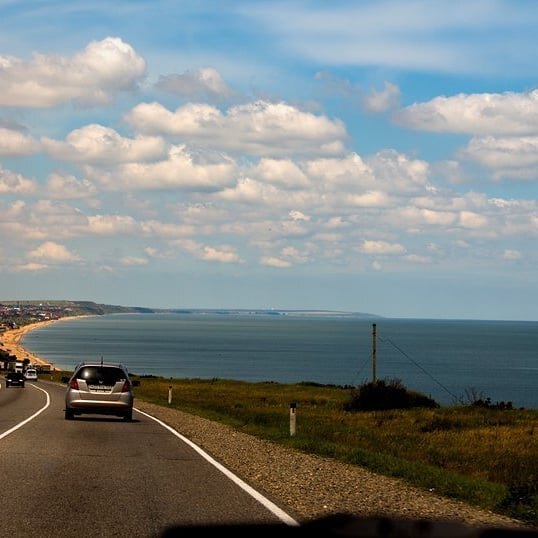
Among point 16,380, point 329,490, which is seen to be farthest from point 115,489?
point 16,380

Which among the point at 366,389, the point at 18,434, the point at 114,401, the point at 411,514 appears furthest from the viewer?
the point at 366,389

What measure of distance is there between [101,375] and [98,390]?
1.42ft

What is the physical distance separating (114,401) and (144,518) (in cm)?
1644

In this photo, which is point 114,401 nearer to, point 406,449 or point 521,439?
point 406,449

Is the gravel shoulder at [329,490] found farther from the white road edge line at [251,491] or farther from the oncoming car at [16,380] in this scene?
the oncoming car at [16,380]

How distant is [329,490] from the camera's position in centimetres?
1305

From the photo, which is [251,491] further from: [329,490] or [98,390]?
[98,390]

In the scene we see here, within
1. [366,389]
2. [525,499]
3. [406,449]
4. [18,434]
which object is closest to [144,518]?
[525,499]

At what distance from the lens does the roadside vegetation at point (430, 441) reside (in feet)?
45.5

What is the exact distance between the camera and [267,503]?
37.4 feet

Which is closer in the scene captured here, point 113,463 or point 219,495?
point 219,495

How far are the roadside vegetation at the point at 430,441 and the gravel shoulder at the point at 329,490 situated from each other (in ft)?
1.74

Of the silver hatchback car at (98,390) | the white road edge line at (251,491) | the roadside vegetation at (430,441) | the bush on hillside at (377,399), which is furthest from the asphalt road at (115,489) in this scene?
the bush on hillside at (377,399)

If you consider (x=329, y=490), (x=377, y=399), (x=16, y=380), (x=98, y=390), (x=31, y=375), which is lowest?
(x=31, y=375)
